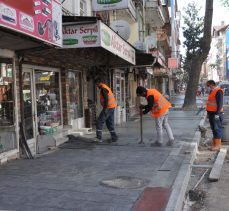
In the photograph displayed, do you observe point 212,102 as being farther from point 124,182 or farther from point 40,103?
point 124,182

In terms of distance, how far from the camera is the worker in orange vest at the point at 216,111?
982 centimetres

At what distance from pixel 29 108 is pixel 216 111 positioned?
4482 millimetres

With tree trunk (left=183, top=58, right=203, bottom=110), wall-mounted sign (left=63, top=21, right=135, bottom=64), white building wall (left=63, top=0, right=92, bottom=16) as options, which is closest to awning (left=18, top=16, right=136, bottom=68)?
wall-mounted sign (left=63, top=21, right=135, bottom=64)

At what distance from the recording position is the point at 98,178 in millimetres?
6488

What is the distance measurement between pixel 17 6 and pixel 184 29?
1679 inches

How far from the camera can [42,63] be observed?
32.2 feet

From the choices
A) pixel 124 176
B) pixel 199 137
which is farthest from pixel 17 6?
pixel 199 137

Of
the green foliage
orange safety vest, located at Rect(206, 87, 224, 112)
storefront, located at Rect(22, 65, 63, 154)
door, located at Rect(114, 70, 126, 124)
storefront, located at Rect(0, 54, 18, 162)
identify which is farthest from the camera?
the green foliage

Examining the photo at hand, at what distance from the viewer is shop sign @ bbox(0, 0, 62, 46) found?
17.7 ft

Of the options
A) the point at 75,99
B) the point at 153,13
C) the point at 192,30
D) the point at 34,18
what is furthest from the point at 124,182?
the point at 192,30

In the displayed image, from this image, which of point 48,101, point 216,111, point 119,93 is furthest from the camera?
point 119,93

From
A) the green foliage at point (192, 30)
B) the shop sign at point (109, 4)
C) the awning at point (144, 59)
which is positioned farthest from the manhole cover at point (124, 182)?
the green foliage at point (192, 30)

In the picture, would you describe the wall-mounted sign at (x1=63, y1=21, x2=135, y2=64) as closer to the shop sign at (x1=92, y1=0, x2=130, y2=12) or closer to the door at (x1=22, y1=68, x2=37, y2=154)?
the door at (x1=22, y1=68, x2=37, y2=154)

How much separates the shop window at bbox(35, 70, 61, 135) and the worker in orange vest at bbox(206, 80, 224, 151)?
3.97m
